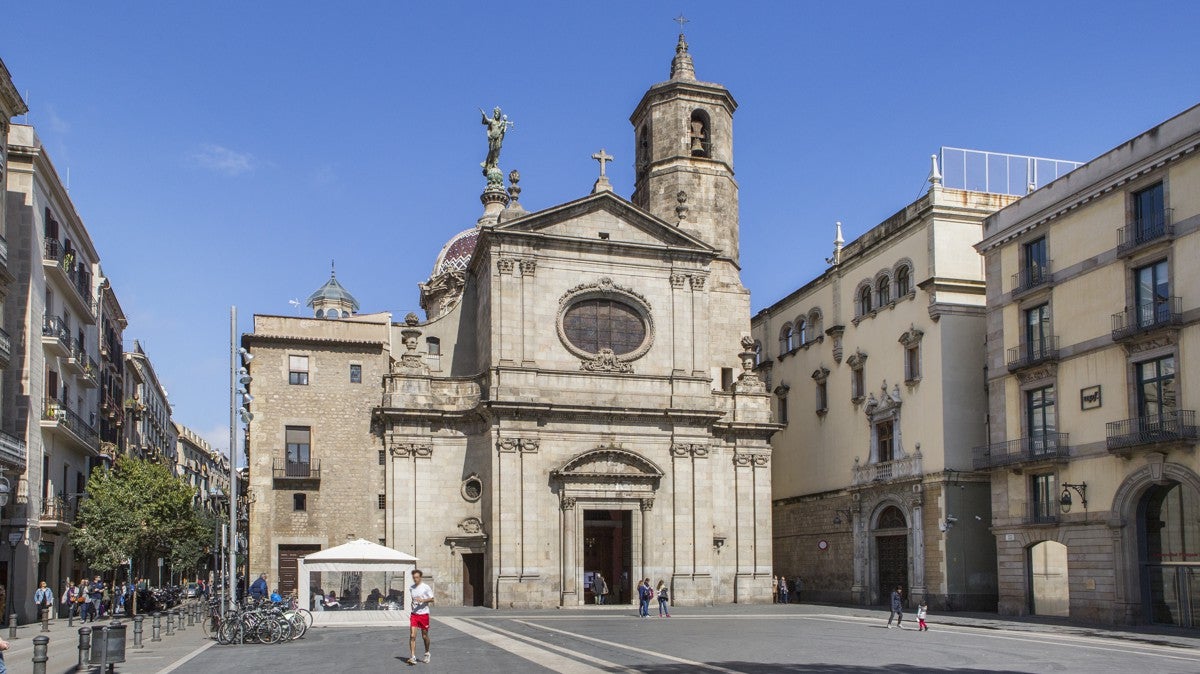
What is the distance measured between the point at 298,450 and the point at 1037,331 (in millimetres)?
27105

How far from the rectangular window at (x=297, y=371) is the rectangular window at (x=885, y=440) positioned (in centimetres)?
2224

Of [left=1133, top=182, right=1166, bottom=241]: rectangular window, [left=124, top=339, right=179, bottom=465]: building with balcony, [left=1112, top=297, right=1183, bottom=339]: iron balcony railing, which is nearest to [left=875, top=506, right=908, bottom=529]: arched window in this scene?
[left=1112, top=297, right=1183, bottom=339]: iron balcony railing

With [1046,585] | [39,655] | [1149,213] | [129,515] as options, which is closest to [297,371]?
[129,515]

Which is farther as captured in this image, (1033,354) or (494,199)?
(494,199)

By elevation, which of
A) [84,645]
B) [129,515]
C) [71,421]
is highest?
[71,421]

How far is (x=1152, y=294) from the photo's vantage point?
105ft

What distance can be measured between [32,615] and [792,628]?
23.5 meters

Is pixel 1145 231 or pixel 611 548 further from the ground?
pixel 1145 231

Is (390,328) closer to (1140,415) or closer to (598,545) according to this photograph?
(598,545)

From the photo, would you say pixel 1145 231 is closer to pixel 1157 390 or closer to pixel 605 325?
pixel 1157 390

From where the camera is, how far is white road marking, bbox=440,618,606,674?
19292 millimetres

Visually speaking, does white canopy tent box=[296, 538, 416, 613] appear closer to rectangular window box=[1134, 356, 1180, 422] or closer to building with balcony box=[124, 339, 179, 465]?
rectangular window box=[1134, 356, 1180, 422]

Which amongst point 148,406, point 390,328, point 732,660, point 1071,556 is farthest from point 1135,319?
point 148,406

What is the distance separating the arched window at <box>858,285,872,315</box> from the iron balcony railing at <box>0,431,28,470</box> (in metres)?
30.3
